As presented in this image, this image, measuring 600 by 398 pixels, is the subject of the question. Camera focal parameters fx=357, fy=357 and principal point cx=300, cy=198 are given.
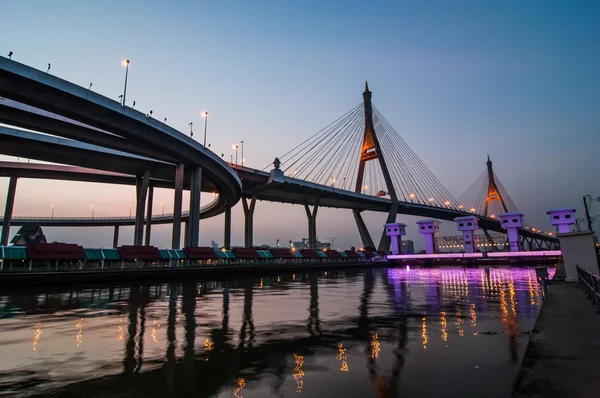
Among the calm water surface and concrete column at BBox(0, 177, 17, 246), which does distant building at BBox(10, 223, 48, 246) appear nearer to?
concrete column at BBox(0, 177, 17, 246)

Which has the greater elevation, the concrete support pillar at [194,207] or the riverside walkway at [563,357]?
the concrete support pillar at [194,207]

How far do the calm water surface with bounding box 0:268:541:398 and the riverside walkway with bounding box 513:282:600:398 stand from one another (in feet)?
0.72

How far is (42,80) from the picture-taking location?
2694cm

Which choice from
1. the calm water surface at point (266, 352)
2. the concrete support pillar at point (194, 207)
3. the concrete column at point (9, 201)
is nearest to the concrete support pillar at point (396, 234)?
the concrete support pillar at point (194, 207)

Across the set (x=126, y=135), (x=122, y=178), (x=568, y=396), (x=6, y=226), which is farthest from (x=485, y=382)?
(x=6, y=226)

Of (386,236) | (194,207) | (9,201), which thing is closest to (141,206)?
(194,207)

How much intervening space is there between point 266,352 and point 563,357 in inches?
168

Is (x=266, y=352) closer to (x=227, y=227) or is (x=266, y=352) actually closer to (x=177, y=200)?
(x=177, y=200)

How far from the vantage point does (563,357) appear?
4.84 meters

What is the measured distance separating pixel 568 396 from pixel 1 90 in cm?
3514

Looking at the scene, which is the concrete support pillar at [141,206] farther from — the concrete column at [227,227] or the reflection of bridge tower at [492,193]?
the reflection of bridge tower at [492,193]

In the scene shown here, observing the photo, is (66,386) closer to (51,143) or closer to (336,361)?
(336,361)

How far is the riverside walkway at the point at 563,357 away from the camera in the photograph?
3.78m

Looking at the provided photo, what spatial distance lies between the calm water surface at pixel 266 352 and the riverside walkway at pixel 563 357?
22cm
